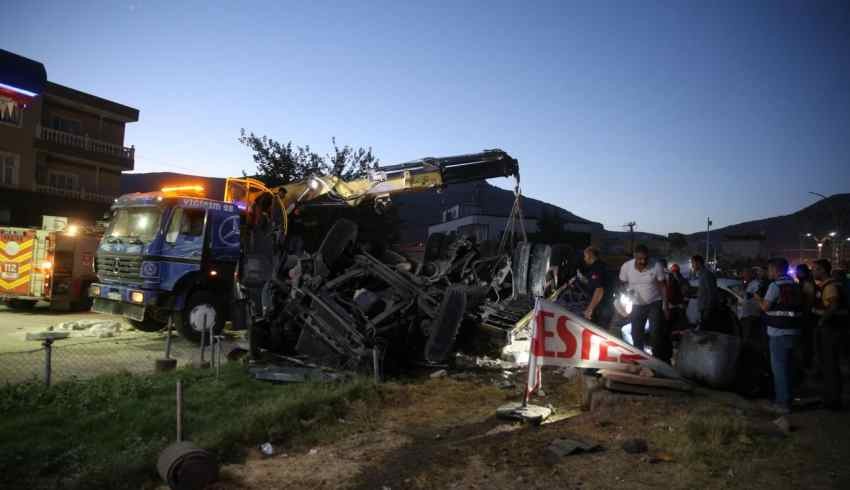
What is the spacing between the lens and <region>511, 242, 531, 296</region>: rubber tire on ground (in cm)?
1044

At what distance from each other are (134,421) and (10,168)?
25214 millimetres

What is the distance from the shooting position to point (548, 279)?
33.2 feet

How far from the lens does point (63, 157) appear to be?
26.4 meters

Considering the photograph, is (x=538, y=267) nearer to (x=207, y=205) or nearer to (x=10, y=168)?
(x=207, y=205)

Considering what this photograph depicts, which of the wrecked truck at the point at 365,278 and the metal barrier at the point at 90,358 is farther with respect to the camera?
the wrecked truck at the point at 365,278

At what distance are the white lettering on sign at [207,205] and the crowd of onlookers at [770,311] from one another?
22.5 ft

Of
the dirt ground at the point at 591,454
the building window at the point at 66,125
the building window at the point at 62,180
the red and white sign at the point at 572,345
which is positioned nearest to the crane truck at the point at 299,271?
the red and white sign at the point at 572,345

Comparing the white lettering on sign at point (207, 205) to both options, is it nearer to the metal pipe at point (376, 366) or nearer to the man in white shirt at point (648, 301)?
the metal pipe at point (376, 366)

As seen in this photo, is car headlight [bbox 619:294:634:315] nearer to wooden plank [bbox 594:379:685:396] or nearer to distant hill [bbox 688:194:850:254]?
wooden plank [bbox 594:379:685:396]

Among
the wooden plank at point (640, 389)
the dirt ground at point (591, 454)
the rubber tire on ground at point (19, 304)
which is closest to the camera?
the dirt ground at point (591, 454)

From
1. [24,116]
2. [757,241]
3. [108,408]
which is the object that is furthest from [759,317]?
[757,241]

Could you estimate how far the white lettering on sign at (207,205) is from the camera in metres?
10.4

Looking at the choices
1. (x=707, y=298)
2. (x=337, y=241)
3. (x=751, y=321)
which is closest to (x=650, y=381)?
(x=707, y=298)

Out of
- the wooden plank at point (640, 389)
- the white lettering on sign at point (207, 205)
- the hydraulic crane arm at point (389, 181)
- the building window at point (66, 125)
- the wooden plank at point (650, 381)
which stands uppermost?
the building window at point (66, 125)
